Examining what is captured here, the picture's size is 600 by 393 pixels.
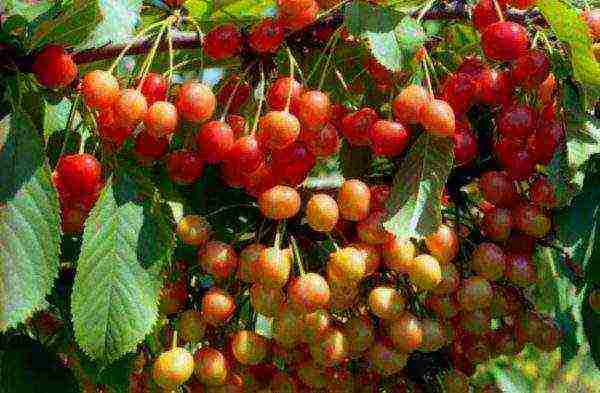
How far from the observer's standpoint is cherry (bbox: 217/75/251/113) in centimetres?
146

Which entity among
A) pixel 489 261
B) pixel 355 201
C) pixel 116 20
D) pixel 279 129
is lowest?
pixel 489 261

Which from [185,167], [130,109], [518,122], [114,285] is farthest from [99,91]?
[518,122]

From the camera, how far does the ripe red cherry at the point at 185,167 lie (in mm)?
1356

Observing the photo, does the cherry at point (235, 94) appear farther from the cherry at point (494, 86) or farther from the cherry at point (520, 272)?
the cherry at point (520, 272)

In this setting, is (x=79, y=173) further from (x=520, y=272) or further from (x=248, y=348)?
(x=520, y=272)

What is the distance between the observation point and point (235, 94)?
4.77 feet

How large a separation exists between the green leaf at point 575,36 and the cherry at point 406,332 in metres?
0.42

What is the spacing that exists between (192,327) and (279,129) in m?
0.34

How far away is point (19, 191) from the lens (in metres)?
1.25

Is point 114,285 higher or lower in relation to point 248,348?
higher

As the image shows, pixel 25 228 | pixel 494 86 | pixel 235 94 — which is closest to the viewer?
pixel 25 228

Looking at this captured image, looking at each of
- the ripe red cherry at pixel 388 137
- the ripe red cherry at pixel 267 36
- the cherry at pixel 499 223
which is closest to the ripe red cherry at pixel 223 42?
the ripe red cherry at pixel 267 36

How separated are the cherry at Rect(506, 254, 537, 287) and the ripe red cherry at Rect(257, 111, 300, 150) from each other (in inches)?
15.9

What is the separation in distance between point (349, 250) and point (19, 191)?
0.45 metres
